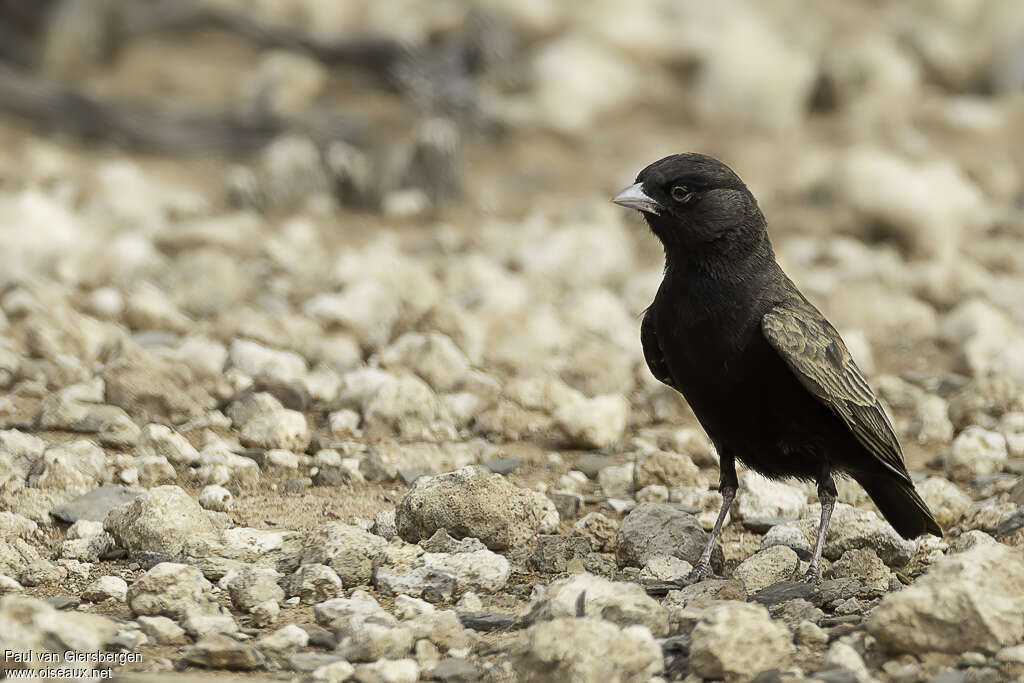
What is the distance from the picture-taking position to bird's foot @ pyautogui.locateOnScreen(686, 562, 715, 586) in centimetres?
417

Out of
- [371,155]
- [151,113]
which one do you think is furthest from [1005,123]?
[151,113]

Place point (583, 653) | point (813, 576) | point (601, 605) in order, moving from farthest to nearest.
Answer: point (813, 576)
point (601, 605)
point (583, 653)

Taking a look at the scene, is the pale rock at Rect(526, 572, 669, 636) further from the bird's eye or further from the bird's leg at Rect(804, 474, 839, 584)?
the bird's eye

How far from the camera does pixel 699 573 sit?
4223 millimetres

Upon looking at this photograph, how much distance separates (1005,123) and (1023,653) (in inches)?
370

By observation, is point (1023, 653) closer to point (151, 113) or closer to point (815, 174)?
point (815, 174)

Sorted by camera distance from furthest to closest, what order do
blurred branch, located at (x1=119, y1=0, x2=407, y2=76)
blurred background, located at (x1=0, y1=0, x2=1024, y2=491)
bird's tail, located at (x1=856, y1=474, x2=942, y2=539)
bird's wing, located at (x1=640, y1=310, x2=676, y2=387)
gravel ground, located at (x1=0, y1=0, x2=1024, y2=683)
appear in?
1. blurred branch, located at (x1=119, y1=0, x2=407, y2=76)
2. blurred background, located at (x1=0, y1=0, x2=1024, y2=491)
3. bird's wing, located at (x1=640, y1=310, x2=676, y2=387)
4. bird's tail, located at (x1=856, y1=474, x2=942, y2=539)
5. gravel ground, located at (x1=0, y1=0, x2=1024, y2=683)

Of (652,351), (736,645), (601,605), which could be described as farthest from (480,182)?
(736,645)

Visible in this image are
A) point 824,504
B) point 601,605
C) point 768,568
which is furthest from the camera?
point 824,504

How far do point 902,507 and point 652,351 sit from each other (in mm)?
1022

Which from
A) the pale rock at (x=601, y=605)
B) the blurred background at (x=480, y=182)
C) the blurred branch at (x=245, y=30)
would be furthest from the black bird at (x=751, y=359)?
the blurred branch at (x=245, y=30)

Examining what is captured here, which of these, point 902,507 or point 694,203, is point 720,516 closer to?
point 902,507

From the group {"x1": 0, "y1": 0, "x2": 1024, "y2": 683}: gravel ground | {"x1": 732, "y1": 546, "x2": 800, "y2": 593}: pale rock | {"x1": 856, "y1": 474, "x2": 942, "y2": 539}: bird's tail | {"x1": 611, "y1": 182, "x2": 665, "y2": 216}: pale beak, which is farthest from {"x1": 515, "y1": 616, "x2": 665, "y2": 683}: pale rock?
{"x1": 611, "y1": 182, "x2": 665, "y2": 216}: pale beak

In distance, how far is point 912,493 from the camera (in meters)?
4.46
